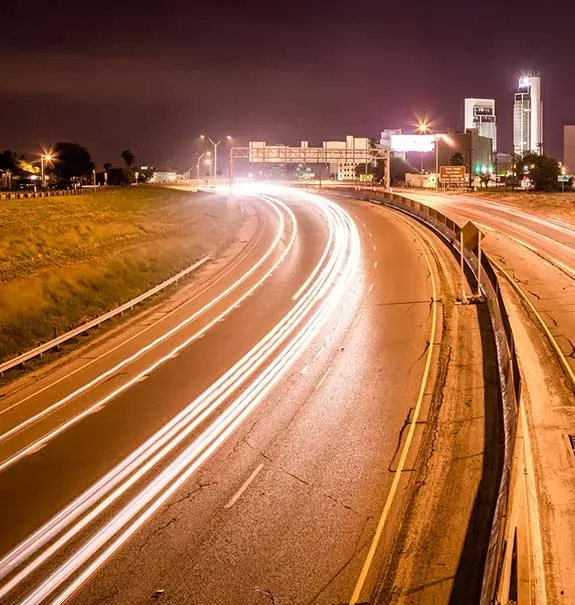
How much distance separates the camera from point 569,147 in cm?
17688

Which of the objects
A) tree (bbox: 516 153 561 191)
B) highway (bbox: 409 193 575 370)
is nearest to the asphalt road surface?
highway (bbox: 409 193 575 370)

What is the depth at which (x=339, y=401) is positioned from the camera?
776 inches

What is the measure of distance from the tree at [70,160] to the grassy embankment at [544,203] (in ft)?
341

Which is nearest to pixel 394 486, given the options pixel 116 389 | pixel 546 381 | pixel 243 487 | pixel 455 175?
pixel 243 487

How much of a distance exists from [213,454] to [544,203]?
6674 cm

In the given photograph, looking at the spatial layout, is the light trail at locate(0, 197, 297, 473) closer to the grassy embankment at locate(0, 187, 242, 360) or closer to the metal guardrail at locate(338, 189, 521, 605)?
the grassy embankment at locate(0, 187, 242, 360)

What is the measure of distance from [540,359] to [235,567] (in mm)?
15321

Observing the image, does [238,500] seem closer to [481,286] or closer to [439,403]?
[439,403]

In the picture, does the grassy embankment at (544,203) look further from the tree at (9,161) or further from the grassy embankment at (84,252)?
the tree at (9,161)

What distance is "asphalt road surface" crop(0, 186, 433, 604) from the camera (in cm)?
1142

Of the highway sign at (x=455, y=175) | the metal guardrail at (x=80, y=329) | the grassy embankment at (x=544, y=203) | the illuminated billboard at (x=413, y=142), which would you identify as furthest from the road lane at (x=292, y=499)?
the illuminated billboard at (x=413, y=142)

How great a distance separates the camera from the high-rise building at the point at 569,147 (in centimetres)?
17557

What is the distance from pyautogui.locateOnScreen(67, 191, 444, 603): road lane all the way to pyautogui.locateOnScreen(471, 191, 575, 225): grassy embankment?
4639 centimetres

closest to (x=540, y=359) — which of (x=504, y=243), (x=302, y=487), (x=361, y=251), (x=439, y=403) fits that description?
(x=439, y=403)
